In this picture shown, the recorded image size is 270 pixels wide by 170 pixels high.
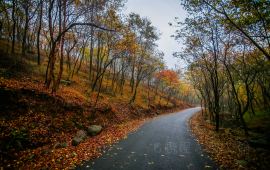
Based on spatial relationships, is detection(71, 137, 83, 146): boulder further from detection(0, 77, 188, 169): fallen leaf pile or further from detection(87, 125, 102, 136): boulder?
detection(87, 125, 102, 136): boulder

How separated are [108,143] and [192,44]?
15341 mm

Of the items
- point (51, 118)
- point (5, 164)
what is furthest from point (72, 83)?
point (5, 164)

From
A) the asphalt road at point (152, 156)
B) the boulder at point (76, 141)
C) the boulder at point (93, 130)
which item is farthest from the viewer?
the boulder at point (93, 130)

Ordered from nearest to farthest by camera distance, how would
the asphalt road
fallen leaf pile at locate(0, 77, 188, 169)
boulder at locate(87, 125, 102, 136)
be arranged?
the asphalt road, fallen leaf pile at locate(0, 77, 188, 169), boulder at locate(87, 125, 102, 136)

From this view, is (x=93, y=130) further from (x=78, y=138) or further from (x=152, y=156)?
(x=152, y=156)

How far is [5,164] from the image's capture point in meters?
9.41

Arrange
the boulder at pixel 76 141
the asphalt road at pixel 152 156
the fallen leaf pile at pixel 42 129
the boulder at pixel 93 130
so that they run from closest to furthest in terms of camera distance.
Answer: the asphalt road at pixel 152 156 → the fallen leaf pile at pixel 42 129 → the boulder at pixel 76 141 → the boulder at pixel 93 130

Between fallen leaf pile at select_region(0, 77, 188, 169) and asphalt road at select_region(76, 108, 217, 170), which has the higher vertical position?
fallen leaf pile at select_region(0, 77, 188, 169)

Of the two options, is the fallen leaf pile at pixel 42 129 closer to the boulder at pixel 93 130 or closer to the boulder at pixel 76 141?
the boulder at pixel 76 141

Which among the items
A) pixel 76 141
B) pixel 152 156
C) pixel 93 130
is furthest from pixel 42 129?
pixel 152 156

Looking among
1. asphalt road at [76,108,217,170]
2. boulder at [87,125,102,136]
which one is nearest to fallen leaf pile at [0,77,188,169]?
boulder at [87,125,102,136]

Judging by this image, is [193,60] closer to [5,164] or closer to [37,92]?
[37,92]

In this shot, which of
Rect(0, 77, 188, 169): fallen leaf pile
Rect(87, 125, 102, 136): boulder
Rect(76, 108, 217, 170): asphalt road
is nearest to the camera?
Rect(76, 108, 217, 170): asphalt road

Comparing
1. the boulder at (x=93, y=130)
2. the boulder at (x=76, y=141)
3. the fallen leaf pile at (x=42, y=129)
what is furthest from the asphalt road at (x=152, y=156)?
the boulder at (x=93, y=130)
